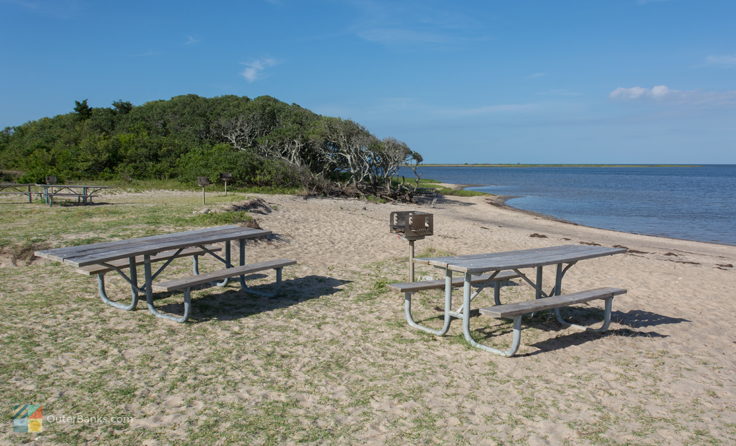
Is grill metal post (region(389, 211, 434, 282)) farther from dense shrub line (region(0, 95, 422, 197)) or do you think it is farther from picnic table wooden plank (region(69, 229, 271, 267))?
dense shrub line (region(0, 95, 422, 197))

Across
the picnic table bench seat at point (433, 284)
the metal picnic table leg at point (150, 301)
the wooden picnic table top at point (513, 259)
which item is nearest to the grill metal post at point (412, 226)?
the picnic table bench seat at point (433, 284)

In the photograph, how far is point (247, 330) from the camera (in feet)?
18.1

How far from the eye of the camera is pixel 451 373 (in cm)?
456

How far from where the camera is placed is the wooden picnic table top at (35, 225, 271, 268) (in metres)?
5.04

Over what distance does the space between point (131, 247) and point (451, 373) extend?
3.83m

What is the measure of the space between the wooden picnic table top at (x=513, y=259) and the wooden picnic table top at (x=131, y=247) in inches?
110

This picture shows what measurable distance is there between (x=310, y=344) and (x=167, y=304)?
2.32 meters

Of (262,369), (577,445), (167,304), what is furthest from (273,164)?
(577,445)

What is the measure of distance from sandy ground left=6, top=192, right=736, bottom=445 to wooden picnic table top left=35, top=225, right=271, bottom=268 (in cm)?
80

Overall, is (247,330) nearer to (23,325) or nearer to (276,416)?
(276,416)

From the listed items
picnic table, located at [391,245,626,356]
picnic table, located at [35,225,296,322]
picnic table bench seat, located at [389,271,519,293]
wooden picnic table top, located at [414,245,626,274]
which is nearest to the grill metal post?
picnic table bench seat, located at [389,271,519,293]

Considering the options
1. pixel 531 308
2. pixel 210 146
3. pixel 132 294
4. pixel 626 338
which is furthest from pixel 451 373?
pixel 210 146

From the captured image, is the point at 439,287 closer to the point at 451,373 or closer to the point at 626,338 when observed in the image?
the point at 451,373

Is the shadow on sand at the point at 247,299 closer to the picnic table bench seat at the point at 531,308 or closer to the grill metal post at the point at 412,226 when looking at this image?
the grill metal post at the point at 412,226
